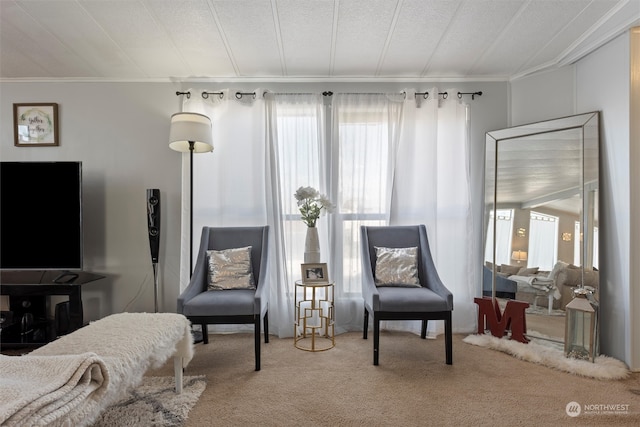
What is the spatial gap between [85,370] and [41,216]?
2.27 metres

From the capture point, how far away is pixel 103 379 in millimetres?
1322

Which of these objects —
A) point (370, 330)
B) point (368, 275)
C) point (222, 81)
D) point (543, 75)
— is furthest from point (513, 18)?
point (370, 330)

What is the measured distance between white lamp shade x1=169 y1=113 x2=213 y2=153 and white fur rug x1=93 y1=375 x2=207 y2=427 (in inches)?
66.9

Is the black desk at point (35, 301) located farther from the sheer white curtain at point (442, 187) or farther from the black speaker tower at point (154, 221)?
the sheer white curtain at point (442, 187)

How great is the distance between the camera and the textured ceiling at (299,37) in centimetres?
226

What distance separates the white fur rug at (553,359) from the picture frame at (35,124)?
13.1ft

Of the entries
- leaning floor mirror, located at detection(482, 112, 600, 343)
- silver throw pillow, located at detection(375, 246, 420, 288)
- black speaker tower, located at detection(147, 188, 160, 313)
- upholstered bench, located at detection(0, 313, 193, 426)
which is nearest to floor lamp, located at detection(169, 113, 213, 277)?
black speaker tower, located at detection(147, 188, 160, 313)

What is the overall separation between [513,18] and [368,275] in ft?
6.41

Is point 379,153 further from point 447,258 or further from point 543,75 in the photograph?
point 543,75

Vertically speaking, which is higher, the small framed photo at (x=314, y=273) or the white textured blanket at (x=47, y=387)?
the small framed photo at (x=314, y=273)

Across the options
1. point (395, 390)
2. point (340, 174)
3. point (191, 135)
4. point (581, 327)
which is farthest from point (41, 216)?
point (581, 327)

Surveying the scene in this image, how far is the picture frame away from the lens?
333 centimetres

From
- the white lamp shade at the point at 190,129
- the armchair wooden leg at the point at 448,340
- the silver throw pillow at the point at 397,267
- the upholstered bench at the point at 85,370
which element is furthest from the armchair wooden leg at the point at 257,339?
the white lamp shade at the point at 190,129

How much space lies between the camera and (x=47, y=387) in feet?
3.83
